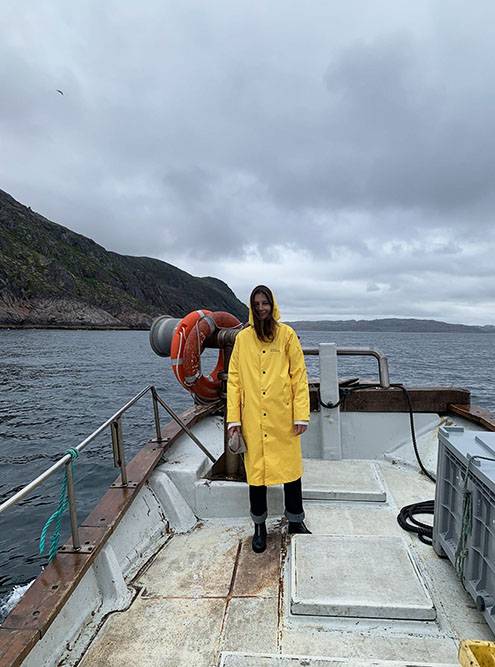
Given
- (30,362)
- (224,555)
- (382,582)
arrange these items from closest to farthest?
(382,582)
(224,555)
(30,362)

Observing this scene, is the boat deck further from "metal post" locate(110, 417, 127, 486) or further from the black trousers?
"metal post" locate(110, 417, 127, 486)

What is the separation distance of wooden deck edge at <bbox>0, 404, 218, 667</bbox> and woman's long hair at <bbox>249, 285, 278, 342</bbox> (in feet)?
4.80

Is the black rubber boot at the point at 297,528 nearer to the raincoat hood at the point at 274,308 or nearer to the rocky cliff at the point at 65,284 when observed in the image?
the raincoat hood at the point at 274,308

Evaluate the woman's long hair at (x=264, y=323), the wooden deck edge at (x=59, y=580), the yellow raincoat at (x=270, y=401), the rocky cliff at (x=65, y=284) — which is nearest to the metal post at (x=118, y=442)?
the wooden deck edge at (x=59, y=580)

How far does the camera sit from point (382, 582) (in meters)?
2.53

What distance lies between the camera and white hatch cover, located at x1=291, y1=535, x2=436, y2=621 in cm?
232

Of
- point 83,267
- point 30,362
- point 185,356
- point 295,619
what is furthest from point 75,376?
point 83,267

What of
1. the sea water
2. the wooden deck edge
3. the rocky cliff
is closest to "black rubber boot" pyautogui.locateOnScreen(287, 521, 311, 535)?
the wooden deck edge

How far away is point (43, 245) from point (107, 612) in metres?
135

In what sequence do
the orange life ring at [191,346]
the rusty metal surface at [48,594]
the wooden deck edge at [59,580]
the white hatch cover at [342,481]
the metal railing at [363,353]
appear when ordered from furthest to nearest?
the metal railing at [363,353], the orange life ring at [191,346], the white hatch cover at [342,481], the rusty metal surface at [48,594], the wooden deck edge at [59,580]

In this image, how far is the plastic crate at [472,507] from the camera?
6.95ft

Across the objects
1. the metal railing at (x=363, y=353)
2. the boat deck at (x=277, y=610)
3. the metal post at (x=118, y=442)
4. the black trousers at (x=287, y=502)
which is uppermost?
the metal railing at (x=363, y=353)

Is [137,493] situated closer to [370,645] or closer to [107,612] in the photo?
[107,612]

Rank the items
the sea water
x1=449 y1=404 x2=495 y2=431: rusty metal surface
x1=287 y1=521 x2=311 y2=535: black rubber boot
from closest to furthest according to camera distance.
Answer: x1=287 y1=521 x2=311 y2=535: black rubber boot < x1=449 y1=404 x2=495 y2=431: rusty metal surface < the sea water
